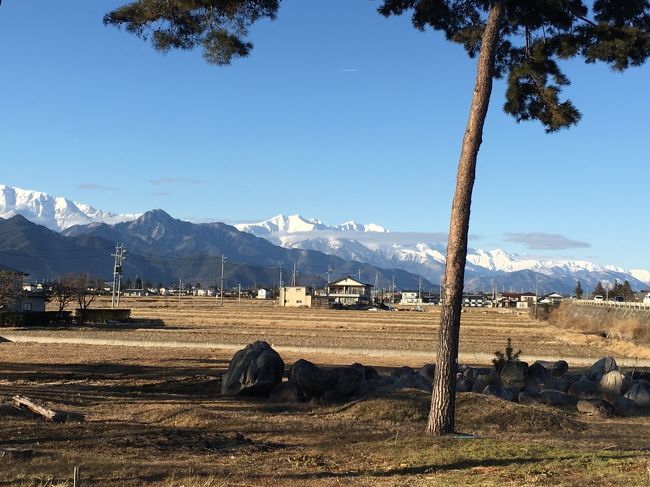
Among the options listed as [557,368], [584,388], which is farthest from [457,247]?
[557,368]

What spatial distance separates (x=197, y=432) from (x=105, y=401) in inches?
215

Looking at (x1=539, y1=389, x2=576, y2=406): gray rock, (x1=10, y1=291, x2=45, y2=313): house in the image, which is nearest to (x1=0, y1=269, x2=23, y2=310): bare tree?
(x1=10, y1=291, x2=45, y2=313): house

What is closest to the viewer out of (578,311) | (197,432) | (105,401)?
(197,432)

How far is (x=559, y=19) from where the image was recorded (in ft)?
48.8

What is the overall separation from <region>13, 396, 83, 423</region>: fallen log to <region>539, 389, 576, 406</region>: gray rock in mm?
11247

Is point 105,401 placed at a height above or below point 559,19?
below

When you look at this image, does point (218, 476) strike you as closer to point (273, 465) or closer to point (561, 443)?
point (273, 465)

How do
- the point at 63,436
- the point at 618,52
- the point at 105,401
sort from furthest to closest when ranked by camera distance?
the point at 105,401, the point at 618,52, the point at 63,436

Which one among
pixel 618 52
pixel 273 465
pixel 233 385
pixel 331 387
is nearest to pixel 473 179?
pixel 618 52

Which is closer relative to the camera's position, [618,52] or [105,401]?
[618,52]

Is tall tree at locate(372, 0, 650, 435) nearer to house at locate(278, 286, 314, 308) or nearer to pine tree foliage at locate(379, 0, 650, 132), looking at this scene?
pine tree foliage at locate(379, 0, 650, 132)

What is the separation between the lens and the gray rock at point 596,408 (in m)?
17.5

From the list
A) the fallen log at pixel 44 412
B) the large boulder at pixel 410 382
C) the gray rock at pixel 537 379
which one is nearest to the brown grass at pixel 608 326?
the gray rock at pixel 537 379

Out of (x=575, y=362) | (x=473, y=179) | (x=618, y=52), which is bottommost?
(x=575, y=362)
